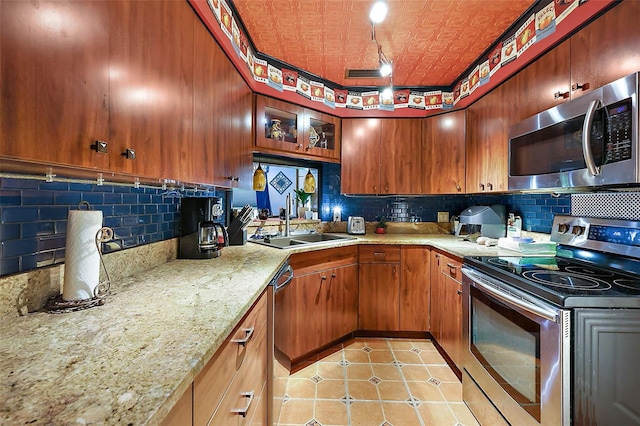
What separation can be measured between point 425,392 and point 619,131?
180cm

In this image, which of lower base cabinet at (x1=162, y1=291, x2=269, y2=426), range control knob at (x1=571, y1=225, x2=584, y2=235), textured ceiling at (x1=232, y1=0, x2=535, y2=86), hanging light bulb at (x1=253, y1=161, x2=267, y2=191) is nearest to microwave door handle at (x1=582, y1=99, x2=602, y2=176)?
range control knob at (x1=571, y1=225, x2=584, y2=235)

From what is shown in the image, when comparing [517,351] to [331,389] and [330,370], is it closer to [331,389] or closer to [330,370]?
[331,389]

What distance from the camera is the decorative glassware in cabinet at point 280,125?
238 centimetres

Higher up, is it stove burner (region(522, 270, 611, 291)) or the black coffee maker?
the black coffee maker

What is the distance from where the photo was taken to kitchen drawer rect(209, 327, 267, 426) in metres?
0.81

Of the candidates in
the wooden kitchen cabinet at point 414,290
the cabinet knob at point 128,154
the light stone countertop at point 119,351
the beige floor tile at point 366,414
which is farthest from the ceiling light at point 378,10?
the beige floor tile at point 366,414

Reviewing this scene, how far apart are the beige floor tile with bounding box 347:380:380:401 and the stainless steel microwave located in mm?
1653

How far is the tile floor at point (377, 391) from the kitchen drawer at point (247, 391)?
22.6 inches

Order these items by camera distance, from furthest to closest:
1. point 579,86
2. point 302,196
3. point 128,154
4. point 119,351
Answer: point 302,196
point 579,86
point 128,154
point 119,351

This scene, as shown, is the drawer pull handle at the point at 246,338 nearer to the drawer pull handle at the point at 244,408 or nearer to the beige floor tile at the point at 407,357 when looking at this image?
the drawer pull handle at the point at 244,408

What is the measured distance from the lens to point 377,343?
2510 millimetres

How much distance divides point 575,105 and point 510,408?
1515 millimetres

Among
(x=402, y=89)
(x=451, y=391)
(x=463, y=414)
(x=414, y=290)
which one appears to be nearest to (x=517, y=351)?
(x=463, y=414)

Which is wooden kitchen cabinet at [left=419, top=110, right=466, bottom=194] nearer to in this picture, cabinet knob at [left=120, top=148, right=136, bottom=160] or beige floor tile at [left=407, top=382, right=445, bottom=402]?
beige floor tile at [left=407, top=382, right=445, bottom=402]
